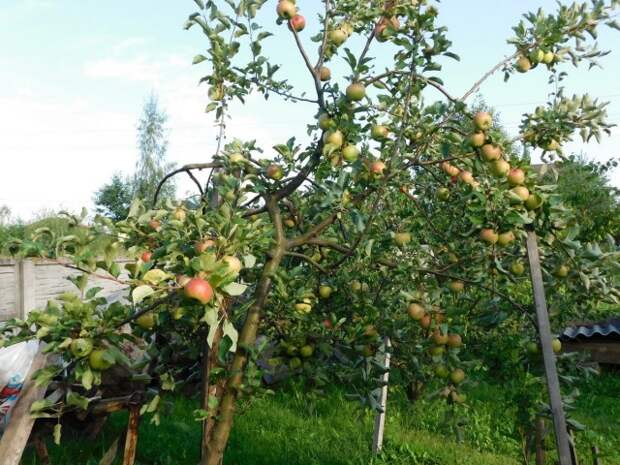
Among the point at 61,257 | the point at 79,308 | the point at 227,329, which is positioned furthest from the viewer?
the point at 61,257

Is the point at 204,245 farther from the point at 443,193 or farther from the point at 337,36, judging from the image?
the point at 443,193

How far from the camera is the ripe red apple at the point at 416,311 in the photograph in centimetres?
238

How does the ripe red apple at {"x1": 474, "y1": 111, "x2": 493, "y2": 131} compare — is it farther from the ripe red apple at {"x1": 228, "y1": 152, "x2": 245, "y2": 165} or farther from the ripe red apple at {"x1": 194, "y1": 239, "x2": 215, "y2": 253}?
the ripe red apple at {"x1": 194, "y1": 239, "x2": 215, "y2": 253}

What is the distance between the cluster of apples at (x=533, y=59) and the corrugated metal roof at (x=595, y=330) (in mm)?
5952

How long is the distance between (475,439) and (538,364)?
2.55m

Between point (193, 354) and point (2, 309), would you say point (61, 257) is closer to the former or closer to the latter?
point (193, 354)

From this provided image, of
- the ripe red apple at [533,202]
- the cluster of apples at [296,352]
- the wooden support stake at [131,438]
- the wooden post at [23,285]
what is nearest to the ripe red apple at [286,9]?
the ripe red apple at [533,202]

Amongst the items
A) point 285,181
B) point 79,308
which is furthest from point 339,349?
point 79,308

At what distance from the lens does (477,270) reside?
2748 mm

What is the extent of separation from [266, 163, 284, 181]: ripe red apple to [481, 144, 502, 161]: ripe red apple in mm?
855

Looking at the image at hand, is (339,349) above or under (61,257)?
under

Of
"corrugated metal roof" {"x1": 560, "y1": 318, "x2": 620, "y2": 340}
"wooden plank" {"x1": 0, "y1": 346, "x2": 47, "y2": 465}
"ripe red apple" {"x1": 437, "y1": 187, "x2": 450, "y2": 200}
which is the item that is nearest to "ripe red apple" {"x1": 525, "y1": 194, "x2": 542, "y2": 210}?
"ripe red apple" {"x1": 437, "y1": 187, "x2": 450, "y2": 200}

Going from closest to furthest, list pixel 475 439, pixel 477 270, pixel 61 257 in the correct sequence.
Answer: pixel 61 257 → pixel 477 270 → pixel 475 439

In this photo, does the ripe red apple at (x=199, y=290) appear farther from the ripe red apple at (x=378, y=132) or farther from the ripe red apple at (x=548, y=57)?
the ripe red apple at (x=548, y=57)
